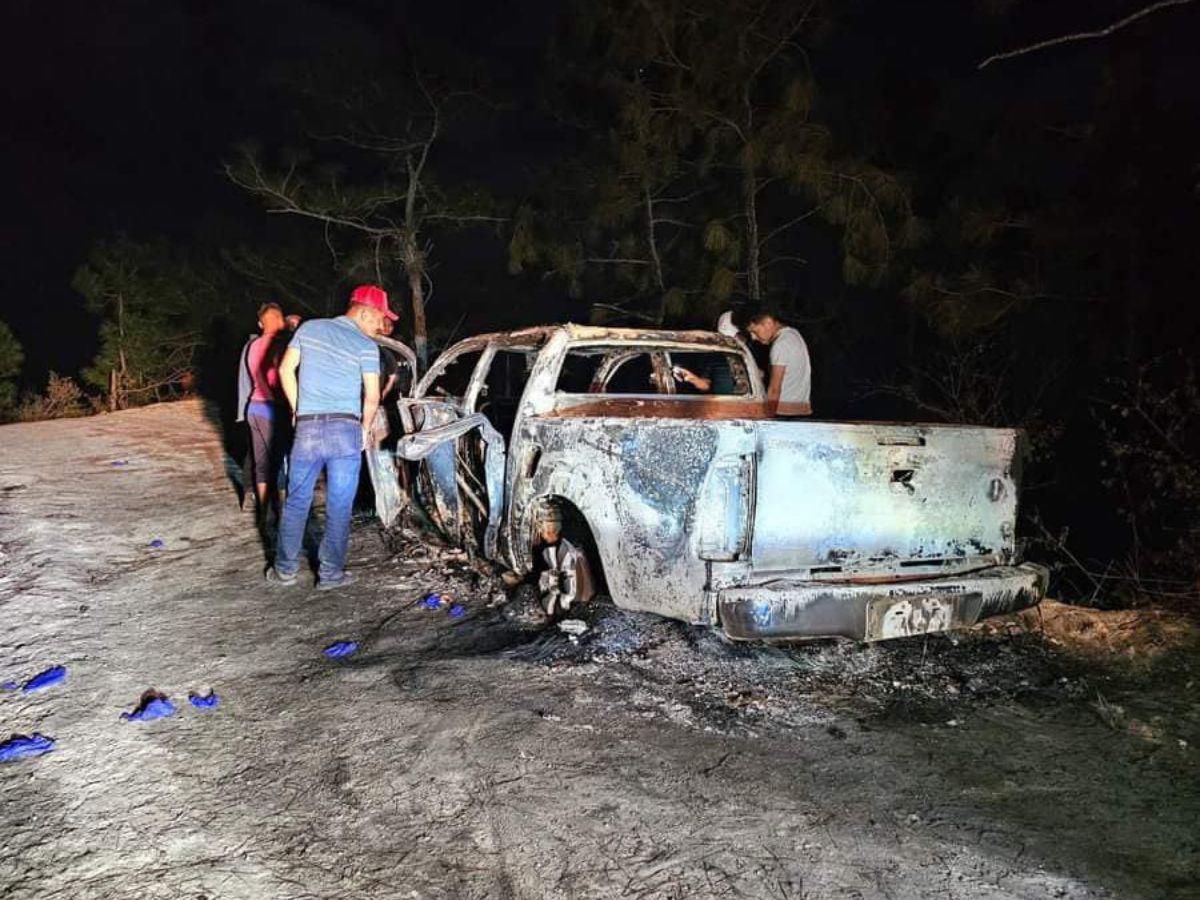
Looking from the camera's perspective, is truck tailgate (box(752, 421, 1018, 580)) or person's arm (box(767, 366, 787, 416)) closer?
truck tailgate (box(752, 421, 1018, 580))

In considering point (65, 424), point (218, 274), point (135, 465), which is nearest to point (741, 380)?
point (135, 465)

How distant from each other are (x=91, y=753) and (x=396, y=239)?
53.9ft

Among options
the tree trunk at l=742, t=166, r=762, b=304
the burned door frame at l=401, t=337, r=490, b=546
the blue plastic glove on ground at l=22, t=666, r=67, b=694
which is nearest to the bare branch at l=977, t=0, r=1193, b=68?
the burned door frame at l=401, t=337, r=490, b=546

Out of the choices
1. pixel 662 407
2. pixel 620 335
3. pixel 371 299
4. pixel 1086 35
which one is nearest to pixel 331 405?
pixel 371 299

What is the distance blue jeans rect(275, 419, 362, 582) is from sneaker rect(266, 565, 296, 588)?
33mm

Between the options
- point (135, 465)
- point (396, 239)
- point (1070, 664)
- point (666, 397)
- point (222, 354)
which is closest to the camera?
point (1070, 664)

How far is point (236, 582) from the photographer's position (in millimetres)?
5094

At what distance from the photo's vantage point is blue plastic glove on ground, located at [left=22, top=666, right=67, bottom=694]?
345cm

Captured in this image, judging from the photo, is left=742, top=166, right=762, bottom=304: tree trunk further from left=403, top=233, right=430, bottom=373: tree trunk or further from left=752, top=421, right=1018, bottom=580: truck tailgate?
left=403, top=233, right=430, bottom=373: tree trunk

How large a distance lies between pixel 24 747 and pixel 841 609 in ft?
10.6

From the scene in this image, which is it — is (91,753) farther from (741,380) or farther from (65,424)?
(65,424)

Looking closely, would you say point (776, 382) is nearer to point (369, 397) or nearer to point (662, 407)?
point (662, 407)

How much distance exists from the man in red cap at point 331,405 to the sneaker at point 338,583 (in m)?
0.18

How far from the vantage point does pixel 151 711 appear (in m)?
3.21
